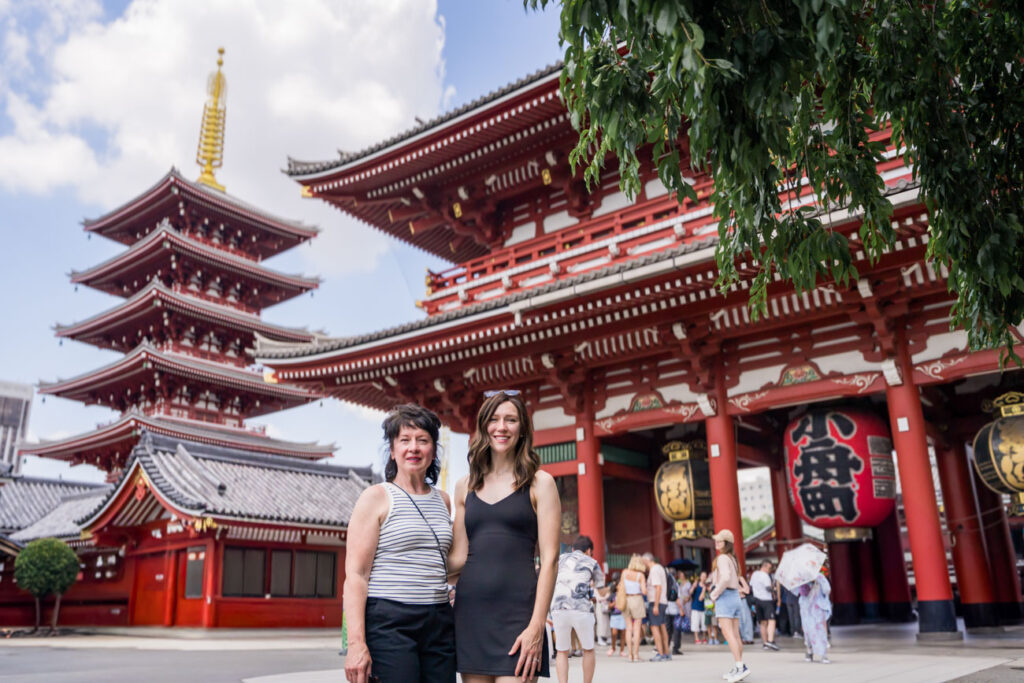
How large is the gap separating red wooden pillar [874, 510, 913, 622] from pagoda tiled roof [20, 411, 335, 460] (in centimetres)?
2417

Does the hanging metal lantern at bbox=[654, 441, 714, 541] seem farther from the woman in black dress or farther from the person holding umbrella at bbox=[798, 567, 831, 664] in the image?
the woman in black dress

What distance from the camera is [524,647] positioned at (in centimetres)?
319

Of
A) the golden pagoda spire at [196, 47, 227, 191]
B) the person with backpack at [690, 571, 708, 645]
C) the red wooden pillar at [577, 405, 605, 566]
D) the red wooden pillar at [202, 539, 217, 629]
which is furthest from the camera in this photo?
the golden pagoda spire at [196, 47, 227, 191]

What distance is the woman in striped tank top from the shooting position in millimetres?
3143

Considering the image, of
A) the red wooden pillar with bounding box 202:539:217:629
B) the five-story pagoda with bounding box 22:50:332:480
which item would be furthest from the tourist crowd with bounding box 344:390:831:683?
the five-story pagoda with bounding box 22:50:332:480

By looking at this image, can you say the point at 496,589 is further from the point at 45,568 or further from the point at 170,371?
the point at 170,371

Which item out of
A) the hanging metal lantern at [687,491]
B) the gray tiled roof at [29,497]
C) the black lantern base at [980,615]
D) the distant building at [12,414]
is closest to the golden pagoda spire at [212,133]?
the gray tiled roof at [29,497]

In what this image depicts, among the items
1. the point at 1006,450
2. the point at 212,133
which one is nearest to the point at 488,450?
the point at 1006,450

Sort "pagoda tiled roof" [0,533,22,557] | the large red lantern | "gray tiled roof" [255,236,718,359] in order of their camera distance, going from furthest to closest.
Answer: "pagoda tiled roof" [0,533,22,557] → the large red lantern → "gray tiled roof" [255,236,718,359]

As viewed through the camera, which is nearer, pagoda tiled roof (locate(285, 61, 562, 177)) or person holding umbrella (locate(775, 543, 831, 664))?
person holding umbrella (locate(775, 543, 831, 664))

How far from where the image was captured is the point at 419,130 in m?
14.3

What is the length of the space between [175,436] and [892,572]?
85.3ft

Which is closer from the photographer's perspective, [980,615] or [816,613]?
[816,613]

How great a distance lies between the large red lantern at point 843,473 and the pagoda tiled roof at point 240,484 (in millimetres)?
13396
